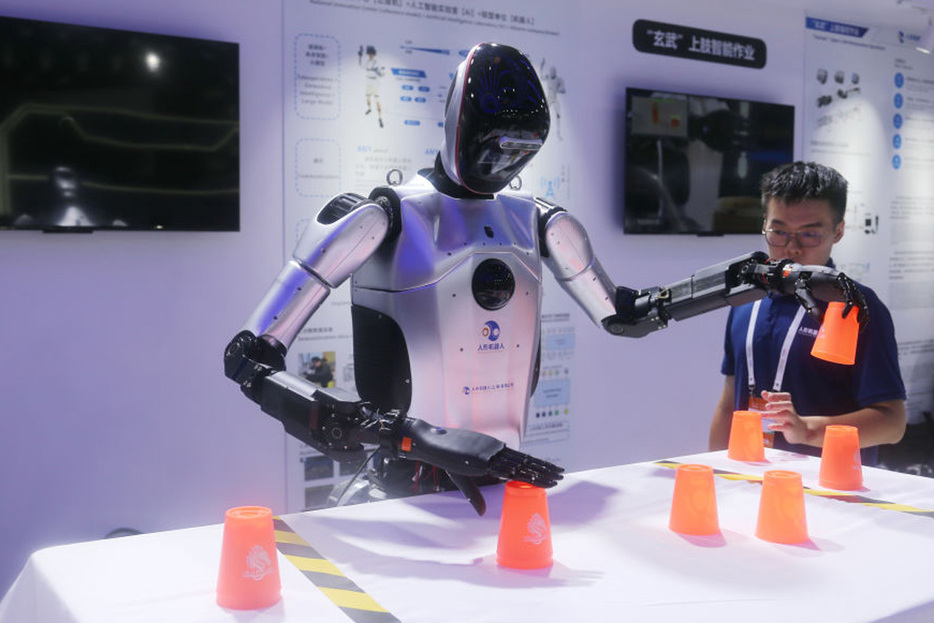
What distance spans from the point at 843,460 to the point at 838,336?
38 cm

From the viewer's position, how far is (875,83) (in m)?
5.36

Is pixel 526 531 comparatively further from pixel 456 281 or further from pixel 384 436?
pixel 456 281

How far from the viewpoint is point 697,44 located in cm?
448

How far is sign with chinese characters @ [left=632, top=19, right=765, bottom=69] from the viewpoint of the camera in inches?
170

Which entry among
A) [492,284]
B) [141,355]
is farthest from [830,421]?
[141,355]

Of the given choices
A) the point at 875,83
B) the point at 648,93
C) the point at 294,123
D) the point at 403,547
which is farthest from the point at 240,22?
the point at 875,83

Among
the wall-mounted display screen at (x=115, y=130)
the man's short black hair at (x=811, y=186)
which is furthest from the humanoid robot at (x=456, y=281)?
the wall-mounted display screen at (x=115, y=130)

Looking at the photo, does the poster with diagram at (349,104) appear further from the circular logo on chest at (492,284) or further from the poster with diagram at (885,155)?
the poster with diagram at (885,155)

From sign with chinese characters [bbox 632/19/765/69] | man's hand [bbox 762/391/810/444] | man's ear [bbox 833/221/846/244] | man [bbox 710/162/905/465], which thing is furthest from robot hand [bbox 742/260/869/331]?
sign with chinese characters [bbox 632/19/765/69]

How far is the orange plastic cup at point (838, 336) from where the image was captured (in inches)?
Answer: 63.3

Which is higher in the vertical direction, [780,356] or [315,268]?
[315,268]

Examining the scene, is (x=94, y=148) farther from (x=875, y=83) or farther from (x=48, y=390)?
(x=875, y=83)

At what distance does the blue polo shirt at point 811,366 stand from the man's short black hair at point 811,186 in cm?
29

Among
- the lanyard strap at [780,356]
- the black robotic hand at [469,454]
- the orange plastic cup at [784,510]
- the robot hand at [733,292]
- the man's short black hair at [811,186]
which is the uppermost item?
the man's short black hair at [811,186]
